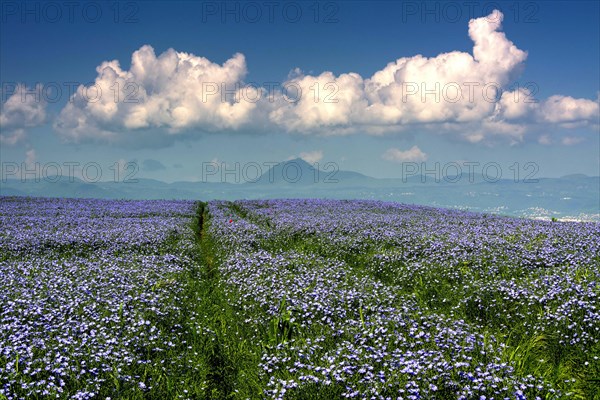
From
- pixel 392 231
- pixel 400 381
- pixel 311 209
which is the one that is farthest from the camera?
pixel 311 209

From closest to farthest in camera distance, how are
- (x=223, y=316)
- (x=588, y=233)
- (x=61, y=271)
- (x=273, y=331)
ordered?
(x=273, y=331)
(x=223, y=316)
(x=61, y=271)
(x=588, y=233)

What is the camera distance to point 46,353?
6082 millimetres

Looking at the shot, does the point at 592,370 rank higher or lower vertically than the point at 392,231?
lower

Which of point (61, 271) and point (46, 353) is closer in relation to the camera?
point (46, 353)

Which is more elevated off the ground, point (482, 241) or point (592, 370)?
point (482, 241)

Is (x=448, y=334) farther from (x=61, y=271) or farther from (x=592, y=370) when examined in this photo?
(x=61, y=271)

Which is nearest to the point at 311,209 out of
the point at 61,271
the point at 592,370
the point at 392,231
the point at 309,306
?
the point at 392,231

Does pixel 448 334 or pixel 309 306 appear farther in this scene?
pixel 309 306

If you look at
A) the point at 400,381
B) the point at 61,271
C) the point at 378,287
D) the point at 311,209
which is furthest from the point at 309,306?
the point at 311,209

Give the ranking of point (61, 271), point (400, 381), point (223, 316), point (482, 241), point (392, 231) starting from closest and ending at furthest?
point (400, 381)
point (223, 316)
point (61, 271)
point (482, 241)
point (392, 231)

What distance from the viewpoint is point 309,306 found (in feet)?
26.1

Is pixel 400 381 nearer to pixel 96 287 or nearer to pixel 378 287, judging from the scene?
pixel 378 287

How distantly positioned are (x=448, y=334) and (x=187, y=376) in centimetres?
382

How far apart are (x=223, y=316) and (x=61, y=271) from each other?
4.80 metres
